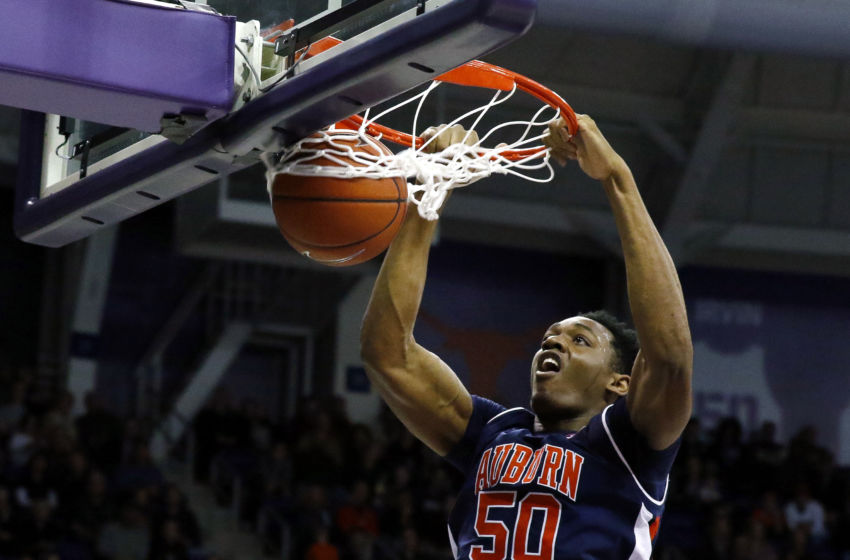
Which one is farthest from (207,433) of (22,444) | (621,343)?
(621,343)

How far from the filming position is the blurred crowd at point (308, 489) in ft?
33.1

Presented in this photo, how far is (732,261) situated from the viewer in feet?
50.6

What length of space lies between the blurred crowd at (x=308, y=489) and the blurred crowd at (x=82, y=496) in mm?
11

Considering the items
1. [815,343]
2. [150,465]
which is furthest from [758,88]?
[150,465]

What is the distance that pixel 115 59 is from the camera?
3051 mm

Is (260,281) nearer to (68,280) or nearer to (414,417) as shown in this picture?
(68,280)

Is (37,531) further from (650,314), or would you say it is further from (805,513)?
(650,314)

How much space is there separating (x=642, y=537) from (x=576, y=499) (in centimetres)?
19

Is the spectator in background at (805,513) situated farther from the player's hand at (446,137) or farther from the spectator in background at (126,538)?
the player's hand at (446,137)

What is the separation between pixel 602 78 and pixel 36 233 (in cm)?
987

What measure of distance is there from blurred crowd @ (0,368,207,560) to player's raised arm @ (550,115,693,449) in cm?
652

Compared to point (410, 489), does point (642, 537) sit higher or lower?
higher

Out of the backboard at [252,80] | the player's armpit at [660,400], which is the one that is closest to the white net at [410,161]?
the backboard at [252,80]

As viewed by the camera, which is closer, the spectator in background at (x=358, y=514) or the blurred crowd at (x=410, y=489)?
the spectator in background at (x=358, y=514)
